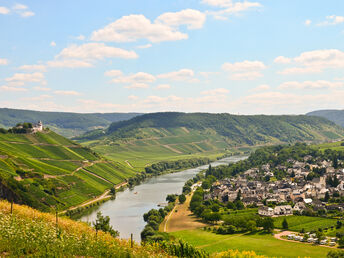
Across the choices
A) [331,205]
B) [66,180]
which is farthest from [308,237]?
[66,180]

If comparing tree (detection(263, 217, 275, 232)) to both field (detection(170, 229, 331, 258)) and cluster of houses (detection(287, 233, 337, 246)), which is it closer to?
field (detection(170, 229, 331, 258))

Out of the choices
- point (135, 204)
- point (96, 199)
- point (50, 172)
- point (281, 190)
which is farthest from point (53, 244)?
point (50, 172)

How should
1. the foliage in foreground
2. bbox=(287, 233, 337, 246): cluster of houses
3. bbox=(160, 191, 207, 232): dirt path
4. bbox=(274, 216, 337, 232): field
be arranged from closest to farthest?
the foliage in foreground → bbox=(287, 233, 337, 246): cluster of houses → bbox=(274, 216, 337, 232): field → bbox=(160, 191, 207, 232): dirt path

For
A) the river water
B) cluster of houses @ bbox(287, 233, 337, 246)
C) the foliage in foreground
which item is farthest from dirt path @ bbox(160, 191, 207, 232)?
the foliage in foreground

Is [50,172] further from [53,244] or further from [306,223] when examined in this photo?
[53,244]

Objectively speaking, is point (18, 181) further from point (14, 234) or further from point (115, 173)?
point (14, 234)

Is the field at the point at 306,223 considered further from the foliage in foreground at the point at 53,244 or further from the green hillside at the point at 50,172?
the green hillside at the point at 50,172
